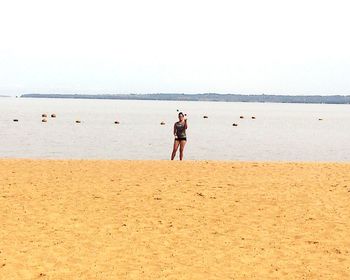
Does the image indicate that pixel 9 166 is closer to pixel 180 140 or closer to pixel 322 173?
pixel 180 140

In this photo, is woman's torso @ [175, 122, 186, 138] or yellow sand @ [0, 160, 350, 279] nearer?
yellow sand @ [0, 160, 350, 279]

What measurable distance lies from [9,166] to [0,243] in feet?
38.1

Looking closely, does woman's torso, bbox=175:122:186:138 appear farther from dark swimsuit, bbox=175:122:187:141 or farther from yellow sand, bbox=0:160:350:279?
yellow sand, bbox=0:160:350:279

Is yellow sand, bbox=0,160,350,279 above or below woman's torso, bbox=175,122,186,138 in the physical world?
below

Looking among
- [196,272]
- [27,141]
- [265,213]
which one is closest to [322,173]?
[265,213]

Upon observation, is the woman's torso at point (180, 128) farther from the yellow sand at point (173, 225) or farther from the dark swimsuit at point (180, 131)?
the yellow sand at point (173, 225)

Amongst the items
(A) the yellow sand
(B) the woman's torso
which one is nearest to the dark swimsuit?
(B) the woman's torso

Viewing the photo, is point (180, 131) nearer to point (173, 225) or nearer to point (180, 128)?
point (180, 128)

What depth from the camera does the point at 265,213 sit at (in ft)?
43.1

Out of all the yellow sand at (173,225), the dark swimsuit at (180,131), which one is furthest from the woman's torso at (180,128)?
the yellow sand at (173,225)

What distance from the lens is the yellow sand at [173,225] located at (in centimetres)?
896

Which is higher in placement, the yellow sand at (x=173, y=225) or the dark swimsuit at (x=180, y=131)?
the dark swimsuit at (x=180, y=131)

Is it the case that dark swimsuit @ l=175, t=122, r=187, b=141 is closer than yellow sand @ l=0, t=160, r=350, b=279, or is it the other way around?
yellow sand @ l=0, t=160, r=350, b=279

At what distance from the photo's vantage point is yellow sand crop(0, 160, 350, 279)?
8.96 metres
